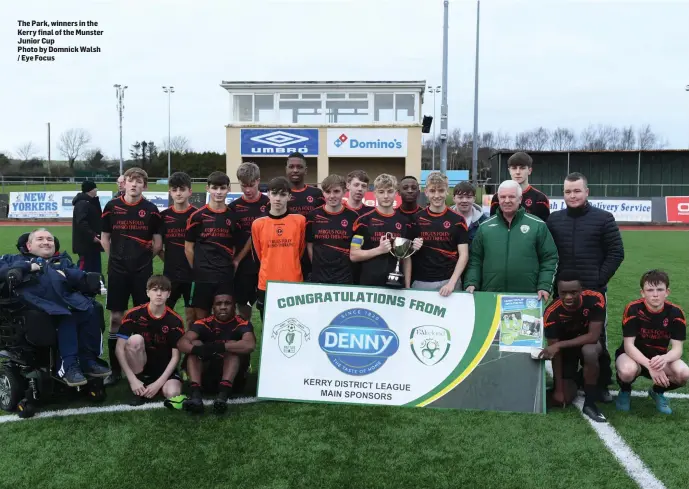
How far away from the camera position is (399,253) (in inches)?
180

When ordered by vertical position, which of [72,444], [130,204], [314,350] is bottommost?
[72,444]

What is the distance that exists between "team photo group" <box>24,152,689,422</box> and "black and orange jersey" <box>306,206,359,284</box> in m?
0.01

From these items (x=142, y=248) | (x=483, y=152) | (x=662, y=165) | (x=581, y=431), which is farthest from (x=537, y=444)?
(x=483, y=152)

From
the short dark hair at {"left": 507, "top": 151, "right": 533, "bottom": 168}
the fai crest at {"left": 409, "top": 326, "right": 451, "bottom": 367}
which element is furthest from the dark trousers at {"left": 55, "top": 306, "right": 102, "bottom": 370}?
the short dark hair at {"left": 507, "top": 151, "right": 533, "bottom": 168}

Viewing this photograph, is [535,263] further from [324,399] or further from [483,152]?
[483,152]

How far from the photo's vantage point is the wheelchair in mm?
4168

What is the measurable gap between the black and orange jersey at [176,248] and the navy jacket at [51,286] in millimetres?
1001

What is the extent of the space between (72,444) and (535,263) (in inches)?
147

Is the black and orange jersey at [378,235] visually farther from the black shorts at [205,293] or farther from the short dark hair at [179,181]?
the short dark hair at [179,181]

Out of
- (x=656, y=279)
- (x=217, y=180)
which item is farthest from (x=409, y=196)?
(x=656, y=279)

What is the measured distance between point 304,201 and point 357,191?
0.87 metres

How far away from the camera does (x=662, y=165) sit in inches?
1478

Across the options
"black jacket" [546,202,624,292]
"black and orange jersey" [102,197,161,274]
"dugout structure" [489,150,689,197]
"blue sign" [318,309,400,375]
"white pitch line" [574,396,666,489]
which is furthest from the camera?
"dugout structure" [489,150,689,197]

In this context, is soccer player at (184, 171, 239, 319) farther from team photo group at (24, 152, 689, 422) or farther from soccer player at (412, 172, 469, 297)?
soccer player at (412, 172, 469, 297)
